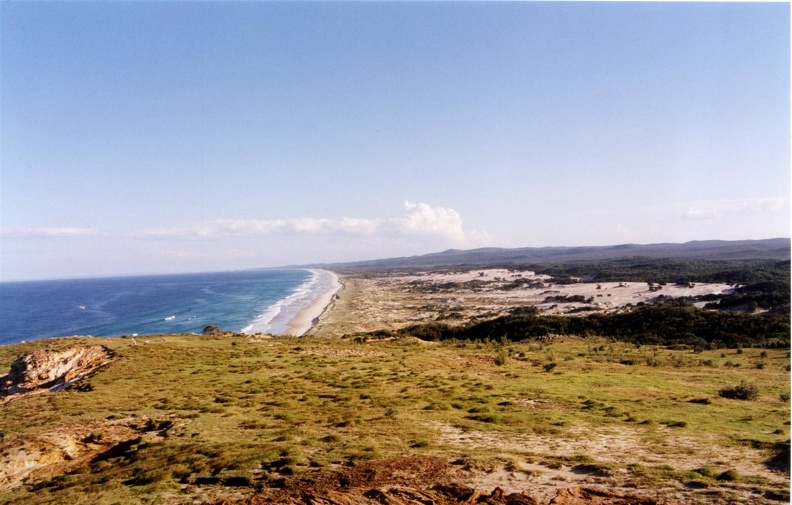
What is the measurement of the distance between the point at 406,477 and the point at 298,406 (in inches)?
425

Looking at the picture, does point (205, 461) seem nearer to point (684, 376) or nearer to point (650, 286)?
point (684, 376)

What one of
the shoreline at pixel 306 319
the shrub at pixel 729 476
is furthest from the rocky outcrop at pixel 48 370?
the shoreline at pixel 306 319

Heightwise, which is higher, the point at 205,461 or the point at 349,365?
the point at 205,461

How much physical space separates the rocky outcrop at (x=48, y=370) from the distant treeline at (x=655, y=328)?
3774cm

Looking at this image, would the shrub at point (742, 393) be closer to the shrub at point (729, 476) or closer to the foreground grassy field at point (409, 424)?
the foreground grassy field at point (409, 424)

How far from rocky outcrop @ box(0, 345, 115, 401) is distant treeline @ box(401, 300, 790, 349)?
37.7 m

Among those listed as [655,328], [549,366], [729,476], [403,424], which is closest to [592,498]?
[729,476]

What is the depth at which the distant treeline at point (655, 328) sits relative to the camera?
43.4 m

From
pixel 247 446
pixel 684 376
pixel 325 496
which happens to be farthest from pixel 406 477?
pixel 684 376

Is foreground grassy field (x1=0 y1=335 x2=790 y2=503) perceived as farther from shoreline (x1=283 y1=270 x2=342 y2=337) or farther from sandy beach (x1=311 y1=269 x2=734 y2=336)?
shoreline (x1=283 y1=270 x2=342 y2=337)

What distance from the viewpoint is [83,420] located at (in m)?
19.0

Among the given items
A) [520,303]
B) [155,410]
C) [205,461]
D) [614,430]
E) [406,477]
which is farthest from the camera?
[520,303]

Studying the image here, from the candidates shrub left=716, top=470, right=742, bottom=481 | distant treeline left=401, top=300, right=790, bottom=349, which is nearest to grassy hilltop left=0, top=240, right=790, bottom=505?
shrub left=716, top=470, right=742, bottom=481

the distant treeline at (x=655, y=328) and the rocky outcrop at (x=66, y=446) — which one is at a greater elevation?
the rocky outcrop at (x=66, y=446)
